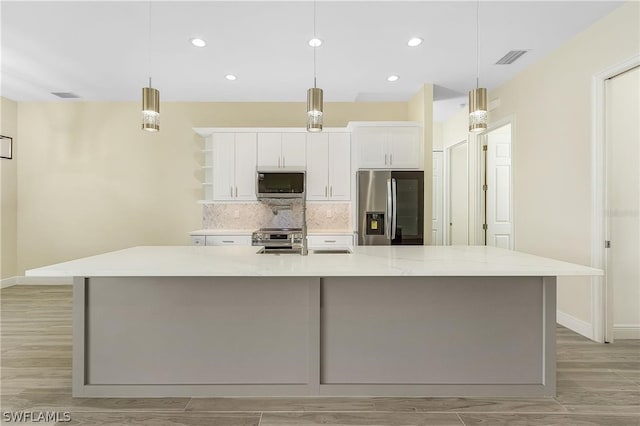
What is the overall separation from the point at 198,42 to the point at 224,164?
6.36 ft

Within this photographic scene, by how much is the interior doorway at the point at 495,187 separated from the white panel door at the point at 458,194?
69 centimetres

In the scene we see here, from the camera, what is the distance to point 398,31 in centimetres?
341

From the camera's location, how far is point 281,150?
5266mm

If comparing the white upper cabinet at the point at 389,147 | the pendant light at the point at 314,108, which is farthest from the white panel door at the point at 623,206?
the pendant light at the point at 314,108

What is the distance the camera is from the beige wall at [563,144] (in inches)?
127

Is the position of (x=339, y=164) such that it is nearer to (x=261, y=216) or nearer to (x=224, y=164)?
(x=261, y=216)

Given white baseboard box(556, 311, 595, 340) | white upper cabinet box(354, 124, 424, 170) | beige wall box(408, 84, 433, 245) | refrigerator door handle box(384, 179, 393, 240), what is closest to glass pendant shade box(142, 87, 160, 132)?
white upper cabinet box(354, 124, 424, 170)

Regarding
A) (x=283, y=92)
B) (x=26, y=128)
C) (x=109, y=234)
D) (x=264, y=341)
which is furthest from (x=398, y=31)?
(x=26, y=128)

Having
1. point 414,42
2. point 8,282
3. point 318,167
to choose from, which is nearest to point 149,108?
point 414,42

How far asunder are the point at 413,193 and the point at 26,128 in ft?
19.0

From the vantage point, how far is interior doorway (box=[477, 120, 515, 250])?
5371mm

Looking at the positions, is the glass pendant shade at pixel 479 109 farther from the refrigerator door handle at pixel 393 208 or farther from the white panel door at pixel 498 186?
the white panel door at pixel 498 186

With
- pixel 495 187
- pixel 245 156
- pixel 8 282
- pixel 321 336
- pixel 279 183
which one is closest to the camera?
pixel 321 336

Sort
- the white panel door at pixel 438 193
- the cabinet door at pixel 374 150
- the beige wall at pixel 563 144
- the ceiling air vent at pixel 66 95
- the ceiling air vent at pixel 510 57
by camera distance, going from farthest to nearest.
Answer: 1. the white panel door at pixel 438 193
2. the ceiling air vent at pixel 66 95
3. the cabinet door at pixel 374 150
4. the ceiling air vent at pixel 510 57
5. the beige wall at pixel 563 144
